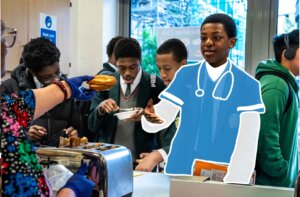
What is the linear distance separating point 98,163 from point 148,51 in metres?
0.64

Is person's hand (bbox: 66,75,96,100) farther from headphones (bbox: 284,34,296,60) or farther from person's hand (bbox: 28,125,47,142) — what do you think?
headphones (bbox: 284,34,296,60)

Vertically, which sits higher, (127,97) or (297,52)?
(297,52)

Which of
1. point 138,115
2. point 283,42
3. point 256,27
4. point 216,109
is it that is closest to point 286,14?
point 256,27

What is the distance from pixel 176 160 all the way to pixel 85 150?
0.30 meters

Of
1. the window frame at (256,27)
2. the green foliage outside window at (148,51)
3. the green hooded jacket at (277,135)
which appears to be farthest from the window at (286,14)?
the green foliage outside window at (148,51)

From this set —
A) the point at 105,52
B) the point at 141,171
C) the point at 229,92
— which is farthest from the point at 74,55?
the point at 229,92

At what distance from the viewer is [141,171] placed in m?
1.25

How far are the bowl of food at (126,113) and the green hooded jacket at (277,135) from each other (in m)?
0.40

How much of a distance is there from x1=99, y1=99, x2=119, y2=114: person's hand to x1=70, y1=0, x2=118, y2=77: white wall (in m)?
0.34

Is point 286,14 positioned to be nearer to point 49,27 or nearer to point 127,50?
point 127,50

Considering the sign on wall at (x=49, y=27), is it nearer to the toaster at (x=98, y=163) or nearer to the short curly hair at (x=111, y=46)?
the short curly hair at (x=111, y=46)

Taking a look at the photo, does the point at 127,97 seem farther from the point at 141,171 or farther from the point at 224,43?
the point at 224,43

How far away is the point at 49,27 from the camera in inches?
71.9

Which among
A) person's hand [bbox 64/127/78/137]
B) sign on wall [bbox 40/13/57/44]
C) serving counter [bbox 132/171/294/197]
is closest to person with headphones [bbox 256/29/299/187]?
serving counter [bbox 132/171/294/197]
